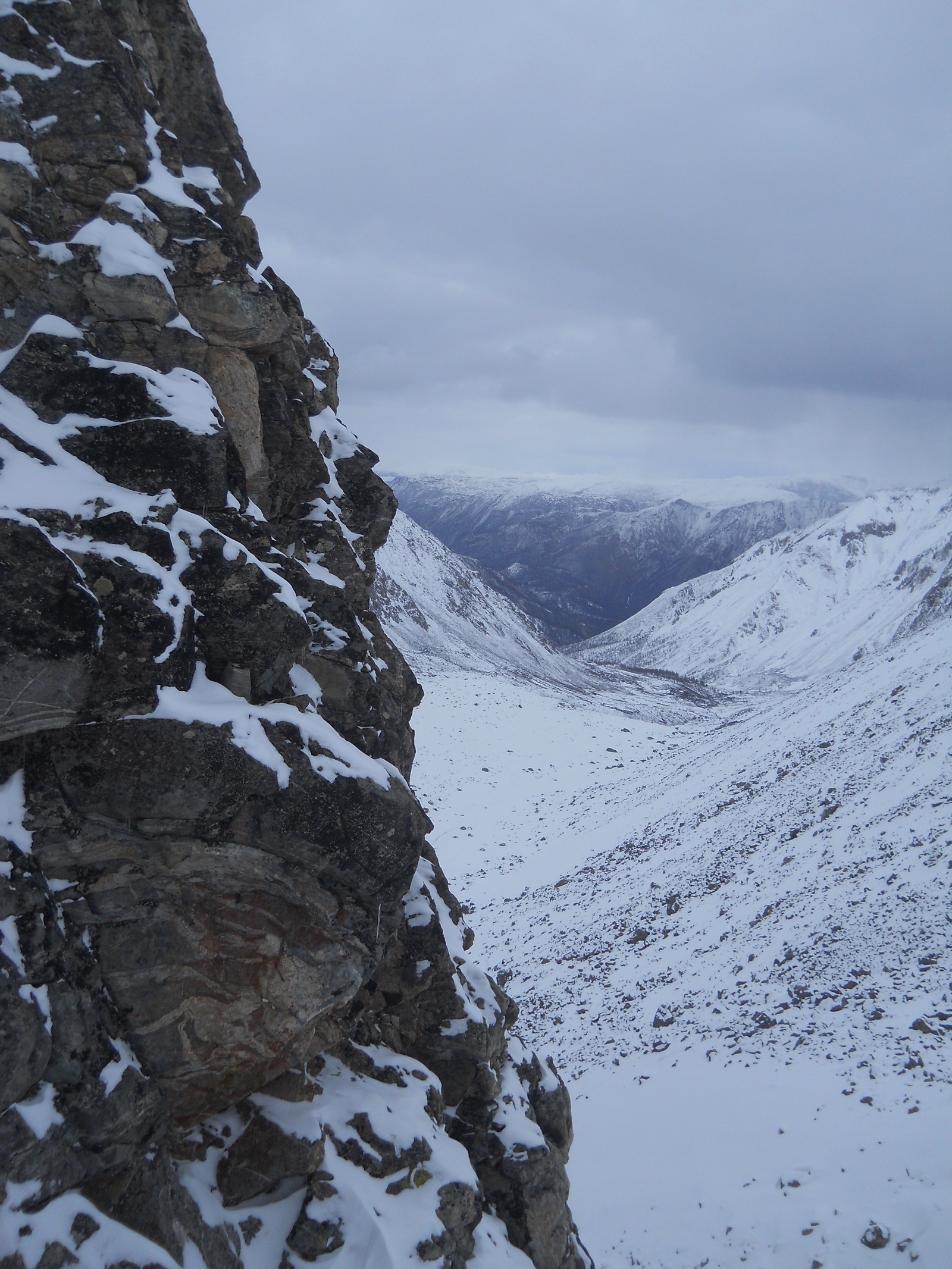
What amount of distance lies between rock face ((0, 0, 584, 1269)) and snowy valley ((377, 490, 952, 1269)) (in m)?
5.04

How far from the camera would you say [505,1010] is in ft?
45.6

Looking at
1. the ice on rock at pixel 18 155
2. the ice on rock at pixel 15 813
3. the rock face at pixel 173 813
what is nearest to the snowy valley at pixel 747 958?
the rock face at pixel 173 813

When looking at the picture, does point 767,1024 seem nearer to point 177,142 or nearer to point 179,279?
point 179,279

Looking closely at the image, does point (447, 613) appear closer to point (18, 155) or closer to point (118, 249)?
point (118, 249)

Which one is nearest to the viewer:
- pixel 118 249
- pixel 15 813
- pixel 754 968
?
pixel 15 813

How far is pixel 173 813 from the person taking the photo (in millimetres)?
7617

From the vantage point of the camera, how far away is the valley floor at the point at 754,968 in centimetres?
1337

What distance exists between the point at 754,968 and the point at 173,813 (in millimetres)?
20256

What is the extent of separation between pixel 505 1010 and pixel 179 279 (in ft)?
46.8

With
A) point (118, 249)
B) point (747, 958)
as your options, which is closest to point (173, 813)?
point (118, 249)

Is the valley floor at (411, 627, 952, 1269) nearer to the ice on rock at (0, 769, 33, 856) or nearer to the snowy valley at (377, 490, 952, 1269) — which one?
the snowy valley at (377, 490, 952, 1269)

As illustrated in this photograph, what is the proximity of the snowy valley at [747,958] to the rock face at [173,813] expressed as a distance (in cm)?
504

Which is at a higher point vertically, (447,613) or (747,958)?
(447,613)

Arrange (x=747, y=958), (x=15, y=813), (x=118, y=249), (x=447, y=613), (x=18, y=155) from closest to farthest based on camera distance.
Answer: (x=15, y=813) < (x=18, y=155) < (x=118, y=249) < (x=747, y=958) < (x=447, y=613)
